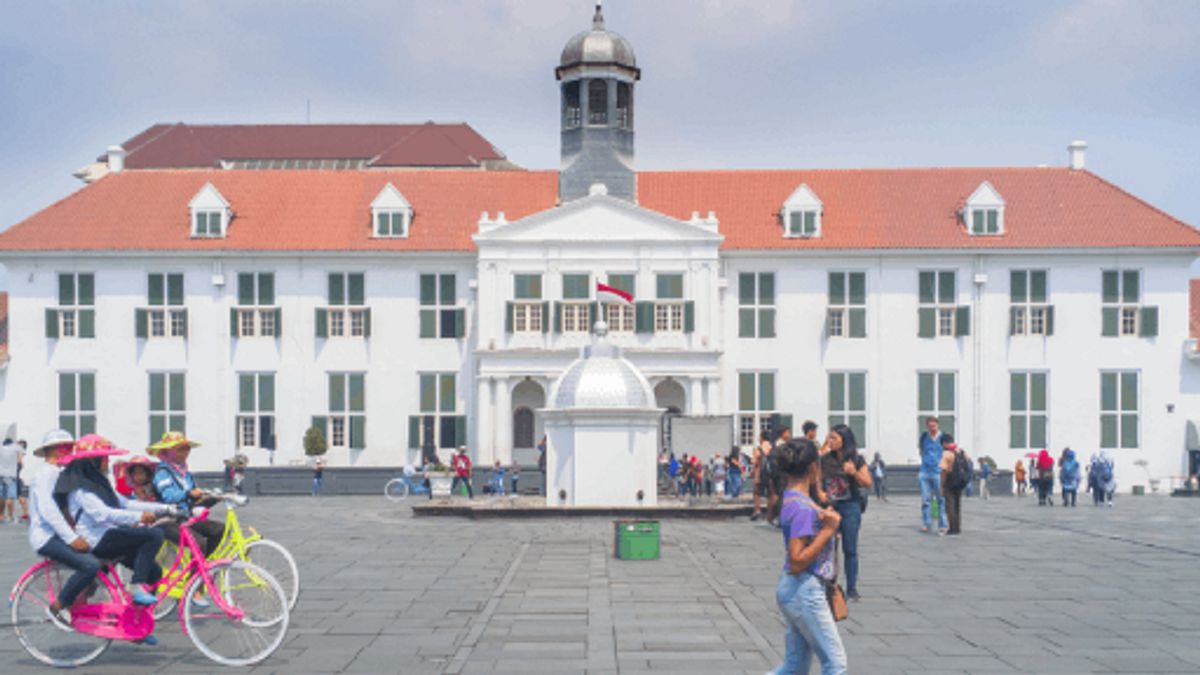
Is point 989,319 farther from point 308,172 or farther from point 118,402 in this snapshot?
point 118,402

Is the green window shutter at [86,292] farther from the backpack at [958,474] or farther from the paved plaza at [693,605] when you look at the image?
the backpack at [958,474]

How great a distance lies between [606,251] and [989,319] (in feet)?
45.2

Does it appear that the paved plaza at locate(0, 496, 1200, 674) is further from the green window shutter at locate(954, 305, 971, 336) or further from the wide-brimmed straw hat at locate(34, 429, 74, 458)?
the green window shutter at locate(954, 305, 971, 336)

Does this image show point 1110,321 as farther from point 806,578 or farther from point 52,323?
point 806,578

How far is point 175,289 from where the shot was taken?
178 ft

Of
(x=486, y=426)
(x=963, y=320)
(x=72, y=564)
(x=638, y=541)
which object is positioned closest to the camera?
(x=72, y=564)

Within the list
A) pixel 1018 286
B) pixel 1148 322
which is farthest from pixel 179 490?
pixel 1148 322

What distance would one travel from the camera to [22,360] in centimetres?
5400

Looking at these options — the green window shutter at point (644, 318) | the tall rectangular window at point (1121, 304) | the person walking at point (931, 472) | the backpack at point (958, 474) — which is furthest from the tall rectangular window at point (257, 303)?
the backpack at point (958, 474)

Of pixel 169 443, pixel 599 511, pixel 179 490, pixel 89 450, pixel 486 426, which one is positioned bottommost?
pixel 599 511

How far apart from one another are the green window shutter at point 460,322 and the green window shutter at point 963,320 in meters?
17.5

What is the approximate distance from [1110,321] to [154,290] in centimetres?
3394

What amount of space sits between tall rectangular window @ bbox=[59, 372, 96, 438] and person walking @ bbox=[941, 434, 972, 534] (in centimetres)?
3755

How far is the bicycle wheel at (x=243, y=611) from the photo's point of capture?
1133 centimetres
